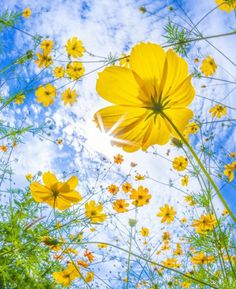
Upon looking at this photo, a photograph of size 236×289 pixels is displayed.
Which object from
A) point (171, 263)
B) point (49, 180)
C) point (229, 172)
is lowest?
point (49, 180)

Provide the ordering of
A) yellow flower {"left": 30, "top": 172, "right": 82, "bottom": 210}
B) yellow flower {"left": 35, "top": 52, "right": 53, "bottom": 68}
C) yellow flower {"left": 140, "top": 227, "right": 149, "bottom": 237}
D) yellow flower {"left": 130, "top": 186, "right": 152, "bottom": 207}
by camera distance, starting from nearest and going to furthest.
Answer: yellow flower {"left": 30, "top": 172, "right": 82, "bottom": 210} → yellow flower {"left": 35, "top": 52, "right": 53, "bottom": 68} → yellow flower {"left": 130, "top": 186, "right": 152, "bottom": 207} → yellow flower {"left": 140, "top": 227, "right": 149, "bottom": 237}

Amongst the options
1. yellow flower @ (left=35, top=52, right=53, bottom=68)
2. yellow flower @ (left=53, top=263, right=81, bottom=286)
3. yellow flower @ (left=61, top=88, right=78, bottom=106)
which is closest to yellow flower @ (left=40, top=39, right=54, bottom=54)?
yellow flower @ (left=35, top=52, right=53, bottom=68)

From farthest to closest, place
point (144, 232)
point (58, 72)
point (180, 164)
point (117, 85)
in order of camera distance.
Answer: point (144, 232) → point (180, 164) → point (58, 72) → point (117, 85)

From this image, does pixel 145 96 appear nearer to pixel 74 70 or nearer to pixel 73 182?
pixel 73 182

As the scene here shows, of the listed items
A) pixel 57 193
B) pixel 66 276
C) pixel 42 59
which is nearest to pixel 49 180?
Answer: pixel 57 193

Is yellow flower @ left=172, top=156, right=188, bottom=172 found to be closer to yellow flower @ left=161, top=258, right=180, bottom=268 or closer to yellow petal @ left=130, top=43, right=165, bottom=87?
yellow flower @ left=161, top=258, right=180, bottom=268

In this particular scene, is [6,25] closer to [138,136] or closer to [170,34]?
[170,34]

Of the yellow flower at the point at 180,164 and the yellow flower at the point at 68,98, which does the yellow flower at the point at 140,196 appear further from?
the yellow flower at the point at 68,98
